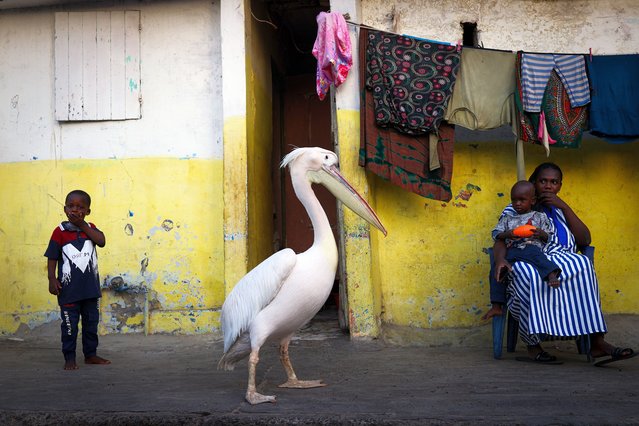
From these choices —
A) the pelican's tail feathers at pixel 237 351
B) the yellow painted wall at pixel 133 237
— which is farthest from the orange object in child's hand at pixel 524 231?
the yellow painted wall at pixel 133 237

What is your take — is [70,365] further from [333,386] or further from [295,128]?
[295,128]

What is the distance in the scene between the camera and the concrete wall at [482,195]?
6.48m

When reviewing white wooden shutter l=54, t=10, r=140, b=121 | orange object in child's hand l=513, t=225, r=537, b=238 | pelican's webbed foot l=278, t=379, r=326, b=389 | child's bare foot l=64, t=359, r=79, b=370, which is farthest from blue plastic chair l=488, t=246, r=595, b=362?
white wooden shutter l=54, t=10, r=140, b=121

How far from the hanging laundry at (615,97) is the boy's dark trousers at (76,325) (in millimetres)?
4552

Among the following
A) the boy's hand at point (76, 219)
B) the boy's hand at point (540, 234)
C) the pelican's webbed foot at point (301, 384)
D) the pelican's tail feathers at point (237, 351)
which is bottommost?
A: the pelican's webbed foot at point (301, 384)

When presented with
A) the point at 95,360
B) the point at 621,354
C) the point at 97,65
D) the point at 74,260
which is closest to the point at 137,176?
the point at 97,65

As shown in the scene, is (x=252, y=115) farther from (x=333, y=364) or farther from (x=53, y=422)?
(x=53, y=422)

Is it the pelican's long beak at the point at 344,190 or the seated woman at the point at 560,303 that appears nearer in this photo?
the pelican's long beak at the point at 344,190

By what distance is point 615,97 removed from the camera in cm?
601

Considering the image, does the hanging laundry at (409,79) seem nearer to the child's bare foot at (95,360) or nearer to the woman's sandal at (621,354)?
the woman's sandal at (621,354)

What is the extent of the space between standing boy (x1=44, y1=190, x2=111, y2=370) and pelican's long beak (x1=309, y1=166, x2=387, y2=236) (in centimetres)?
206

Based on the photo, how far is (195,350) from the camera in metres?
6.18

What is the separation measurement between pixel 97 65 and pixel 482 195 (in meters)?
4.16

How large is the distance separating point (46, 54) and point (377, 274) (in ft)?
13.7
